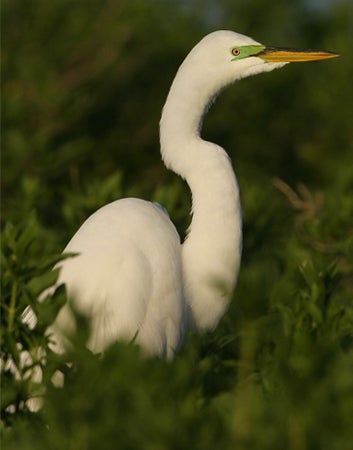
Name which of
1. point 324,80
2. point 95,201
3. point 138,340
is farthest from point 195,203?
point 324,80

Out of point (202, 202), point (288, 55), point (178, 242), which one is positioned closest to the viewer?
point (202, 202)

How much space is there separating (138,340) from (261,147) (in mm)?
5103

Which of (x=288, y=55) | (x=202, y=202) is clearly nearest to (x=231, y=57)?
(x=288, y=55)

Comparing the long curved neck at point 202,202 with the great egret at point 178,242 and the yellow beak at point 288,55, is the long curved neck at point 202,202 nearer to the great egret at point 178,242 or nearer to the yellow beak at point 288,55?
the great egret at point 178,242

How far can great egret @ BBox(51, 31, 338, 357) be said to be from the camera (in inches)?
165

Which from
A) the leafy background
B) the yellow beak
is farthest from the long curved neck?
the yellow beak

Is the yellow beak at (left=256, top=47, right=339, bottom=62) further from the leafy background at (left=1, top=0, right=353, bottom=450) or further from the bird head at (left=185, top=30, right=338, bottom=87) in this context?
the leafy background at (left=1, top=0, right=353, bottom=450)

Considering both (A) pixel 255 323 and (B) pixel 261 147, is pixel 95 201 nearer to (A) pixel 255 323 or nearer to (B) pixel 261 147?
(A) pixel 255 323

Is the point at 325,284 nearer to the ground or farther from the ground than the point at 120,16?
farther from the ground

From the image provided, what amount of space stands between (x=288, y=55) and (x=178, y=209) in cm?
110

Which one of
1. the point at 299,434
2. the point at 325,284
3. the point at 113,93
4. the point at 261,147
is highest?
the point at 299,434

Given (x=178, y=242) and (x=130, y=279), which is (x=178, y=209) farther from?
(x=130, y=279)

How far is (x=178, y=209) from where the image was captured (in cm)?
560

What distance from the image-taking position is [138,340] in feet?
13.5
